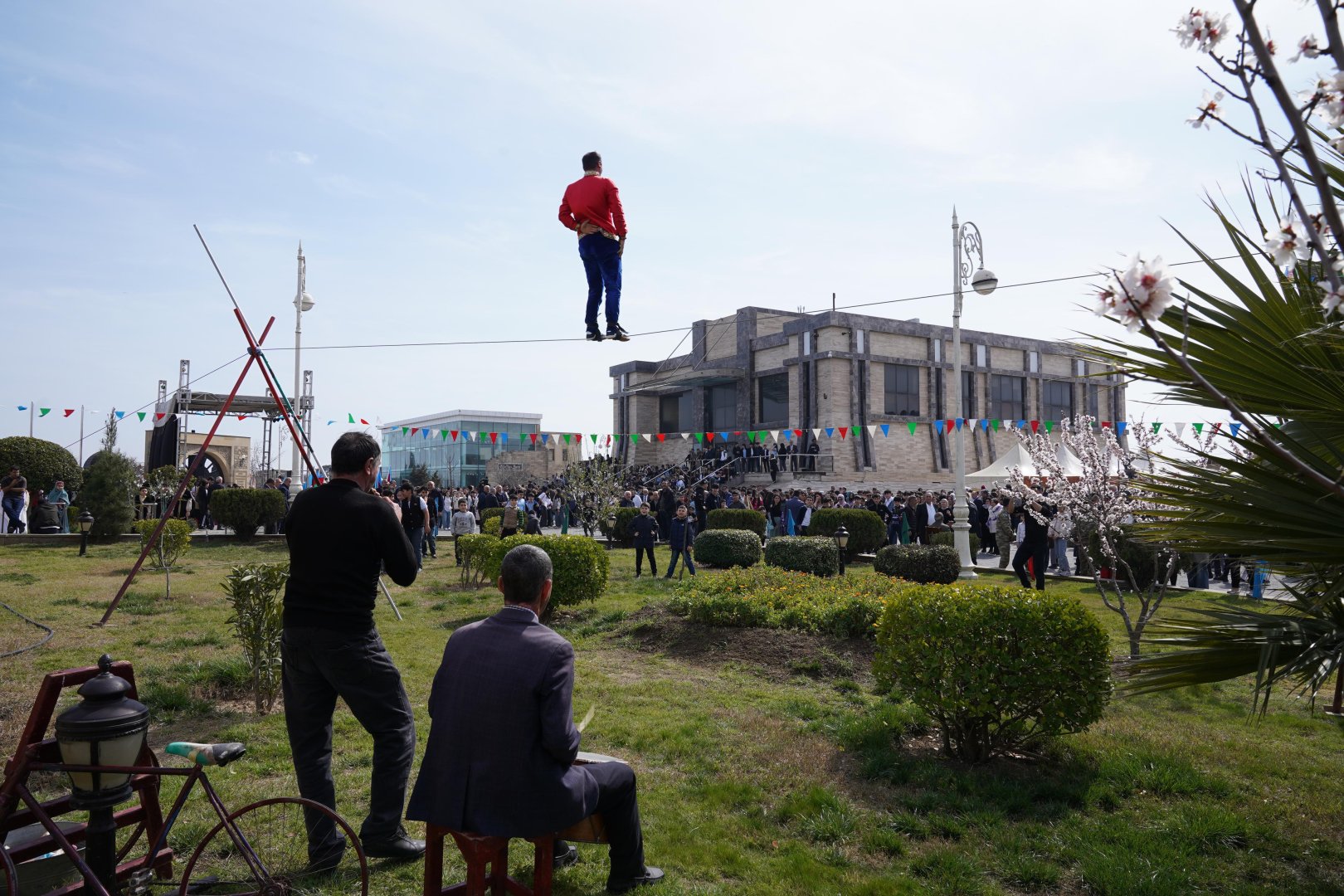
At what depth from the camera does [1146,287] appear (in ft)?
7.54

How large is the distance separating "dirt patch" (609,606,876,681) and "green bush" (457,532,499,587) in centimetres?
402

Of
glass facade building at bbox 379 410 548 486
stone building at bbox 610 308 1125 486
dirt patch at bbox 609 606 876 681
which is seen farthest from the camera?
glass facade building at bbox 379 410 548 486

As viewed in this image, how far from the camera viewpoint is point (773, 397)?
125ft

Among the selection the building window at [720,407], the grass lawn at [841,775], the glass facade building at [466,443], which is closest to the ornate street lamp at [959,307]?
the grass lawn at [841,775]

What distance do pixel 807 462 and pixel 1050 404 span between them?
14.4 metres

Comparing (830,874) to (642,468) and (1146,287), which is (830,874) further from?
(642,468)

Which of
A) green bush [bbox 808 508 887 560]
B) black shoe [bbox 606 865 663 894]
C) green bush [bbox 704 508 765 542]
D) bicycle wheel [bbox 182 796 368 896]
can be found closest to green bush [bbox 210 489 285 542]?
green bush [bbox 704 508 765 542]

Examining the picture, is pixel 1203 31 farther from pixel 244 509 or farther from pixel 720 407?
pixel 720 407

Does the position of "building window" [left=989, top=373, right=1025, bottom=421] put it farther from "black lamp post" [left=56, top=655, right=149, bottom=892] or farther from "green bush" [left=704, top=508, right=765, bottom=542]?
"black lamp post" [left=56, top=655, right=149, bottom=892]

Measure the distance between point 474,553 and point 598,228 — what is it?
812 cm

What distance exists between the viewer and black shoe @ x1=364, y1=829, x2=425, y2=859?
4.15 metres

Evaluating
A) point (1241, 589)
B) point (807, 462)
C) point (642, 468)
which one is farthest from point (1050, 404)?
point (1241, 589)

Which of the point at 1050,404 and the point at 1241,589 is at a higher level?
the point at 1050,404

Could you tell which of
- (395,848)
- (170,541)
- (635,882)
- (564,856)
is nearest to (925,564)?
(564,856)
